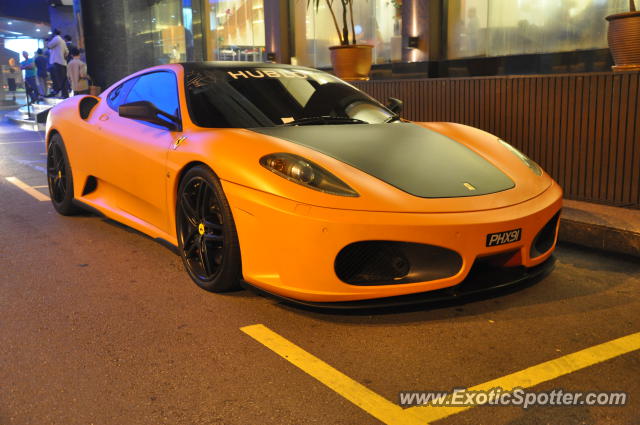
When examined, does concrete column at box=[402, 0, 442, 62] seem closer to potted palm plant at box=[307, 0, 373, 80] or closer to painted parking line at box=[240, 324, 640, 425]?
potted palm plant at box=[307, 0, 373, 80]

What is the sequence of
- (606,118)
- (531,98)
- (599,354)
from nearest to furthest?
(599,354)
(606,118)
(531,98)

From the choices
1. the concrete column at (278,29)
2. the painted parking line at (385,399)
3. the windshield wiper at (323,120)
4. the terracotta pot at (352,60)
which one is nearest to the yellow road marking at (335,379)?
the painted parking line at (385,399)

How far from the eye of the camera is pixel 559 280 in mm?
3893

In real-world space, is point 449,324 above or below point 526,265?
below

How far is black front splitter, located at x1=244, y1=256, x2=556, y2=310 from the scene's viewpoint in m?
3.12

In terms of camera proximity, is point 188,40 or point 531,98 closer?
point 531,98

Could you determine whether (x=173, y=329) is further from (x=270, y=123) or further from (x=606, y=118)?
(x=606, y=118)

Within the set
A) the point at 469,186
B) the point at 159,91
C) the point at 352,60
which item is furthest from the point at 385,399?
the point at 352,60

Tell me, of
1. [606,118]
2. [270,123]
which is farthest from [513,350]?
[606,118]

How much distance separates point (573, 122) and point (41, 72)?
1974 centimetres

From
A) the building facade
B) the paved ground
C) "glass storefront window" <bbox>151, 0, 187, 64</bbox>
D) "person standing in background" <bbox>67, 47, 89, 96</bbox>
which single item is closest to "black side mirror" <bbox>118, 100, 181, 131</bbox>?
the paved ground

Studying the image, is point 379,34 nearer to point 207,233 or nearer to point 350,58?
point 350,58

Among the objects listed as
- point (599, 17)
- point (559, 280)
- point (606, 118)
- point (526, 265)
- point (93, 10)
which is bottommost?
point (559, 280)

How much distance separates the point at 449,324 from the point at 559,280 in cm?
103
